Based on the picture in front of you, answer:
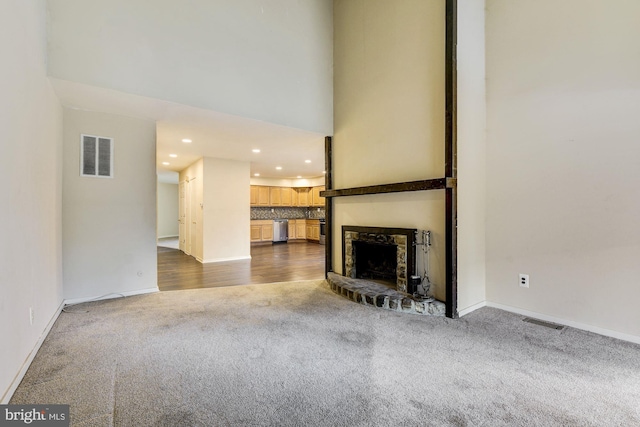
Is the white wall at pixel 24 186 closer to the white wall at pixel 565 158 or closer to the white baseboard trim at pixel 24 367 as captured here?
the white baseboard trim at pixel 24 367

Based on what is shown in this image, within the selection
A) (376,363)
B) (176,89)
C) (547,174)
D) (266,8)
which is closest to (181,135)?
(176,89)

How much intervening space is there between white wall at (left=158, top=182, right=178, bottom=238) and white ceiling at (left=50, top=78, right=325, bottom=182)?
598 centimetres

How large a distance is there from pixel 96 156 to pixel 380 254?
383 centimetres

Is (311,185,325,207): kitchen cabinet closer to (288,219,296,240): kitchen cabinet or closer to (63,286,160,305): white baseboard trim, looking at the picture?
(288,219,296,240): kitchen cabinet

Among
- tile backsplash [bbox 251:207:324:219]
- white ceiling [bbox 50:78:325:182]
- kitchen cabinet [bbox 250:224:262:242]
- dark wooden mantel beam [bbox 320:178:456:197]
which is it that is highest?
white ceiling [bbox 50:78:325:182]

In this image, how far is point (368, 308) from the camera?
334 cm

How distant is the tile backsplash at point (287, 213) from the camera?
10750 millimetres

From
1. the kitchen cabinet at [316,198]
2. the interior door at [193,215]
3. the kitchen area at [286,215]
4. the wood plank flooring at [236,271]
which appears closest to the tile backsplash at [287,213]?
the kitchen area at [286,215]

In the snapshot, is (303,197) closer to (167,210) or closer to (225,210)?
(225,210)

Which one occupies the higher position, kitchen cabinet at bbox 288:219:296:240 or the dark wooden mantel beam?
the dark wooden mantel beam

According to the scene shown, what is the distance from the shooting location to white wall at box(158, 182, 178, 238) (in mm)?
12559

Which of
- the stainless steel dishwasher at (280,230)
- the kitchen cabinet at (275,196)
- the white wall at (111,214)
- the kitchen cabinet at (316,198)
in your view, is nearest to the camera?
the white wall at (111,214)

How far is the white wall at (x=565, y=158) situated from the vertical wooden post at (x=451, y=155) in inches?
26.4

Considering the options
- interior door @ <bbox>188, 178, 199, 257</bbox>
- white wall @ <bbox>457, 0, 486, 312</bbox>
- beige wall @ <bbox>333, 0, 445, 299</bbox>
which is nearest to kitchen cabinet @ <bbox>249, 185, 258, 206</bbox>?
interior door @ <bbox>188, 178, 199, 257</bbox>
